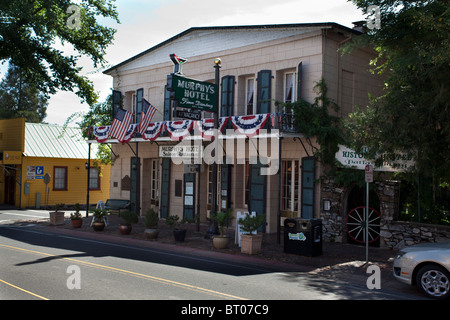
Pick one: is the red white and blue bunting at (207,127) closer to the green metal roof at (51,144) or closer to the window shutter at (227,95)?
the window shutter at (227,95)

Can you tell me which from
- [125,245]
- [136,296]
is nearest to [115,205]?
[125,245]

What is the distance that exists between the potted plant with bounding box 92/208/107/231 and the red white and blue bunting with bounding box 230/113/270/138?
20.4 ft

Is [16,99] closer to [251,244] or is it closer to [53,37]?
[53,37]

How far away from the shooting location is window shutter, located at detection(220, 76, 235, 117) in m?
18.3

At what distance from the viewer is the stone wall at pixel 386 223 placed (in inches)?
501

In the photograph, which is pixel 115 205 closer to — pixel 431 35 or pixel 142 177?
pixel 142 177

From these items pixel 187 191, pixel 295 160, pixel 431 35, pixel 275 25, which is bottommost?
pixel 187 191

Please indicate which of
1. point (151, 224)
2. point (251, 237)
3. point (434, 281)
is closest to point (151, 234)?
point (151, 224)

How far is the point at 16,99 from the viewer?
167ft

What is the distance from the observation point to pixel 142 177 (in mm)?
22125

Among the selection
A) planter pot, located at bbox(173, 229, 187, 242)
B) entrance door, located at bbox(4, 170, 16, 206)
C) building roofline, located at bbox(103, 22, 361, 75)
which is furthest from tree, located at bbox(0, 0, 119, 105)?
planter pot, located at bbox(173, 229, 187, 242)

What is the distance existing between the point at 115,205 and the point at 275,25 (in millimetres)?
11296

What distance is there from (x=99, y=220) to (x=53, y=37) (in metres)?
11.6

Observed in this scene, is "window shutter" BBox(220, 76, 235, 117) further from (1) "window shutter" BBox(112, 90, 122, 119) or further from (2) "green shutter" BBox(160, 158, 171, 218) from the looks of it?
(1) "window shutter" BBox(112, 90, 122, 119)
